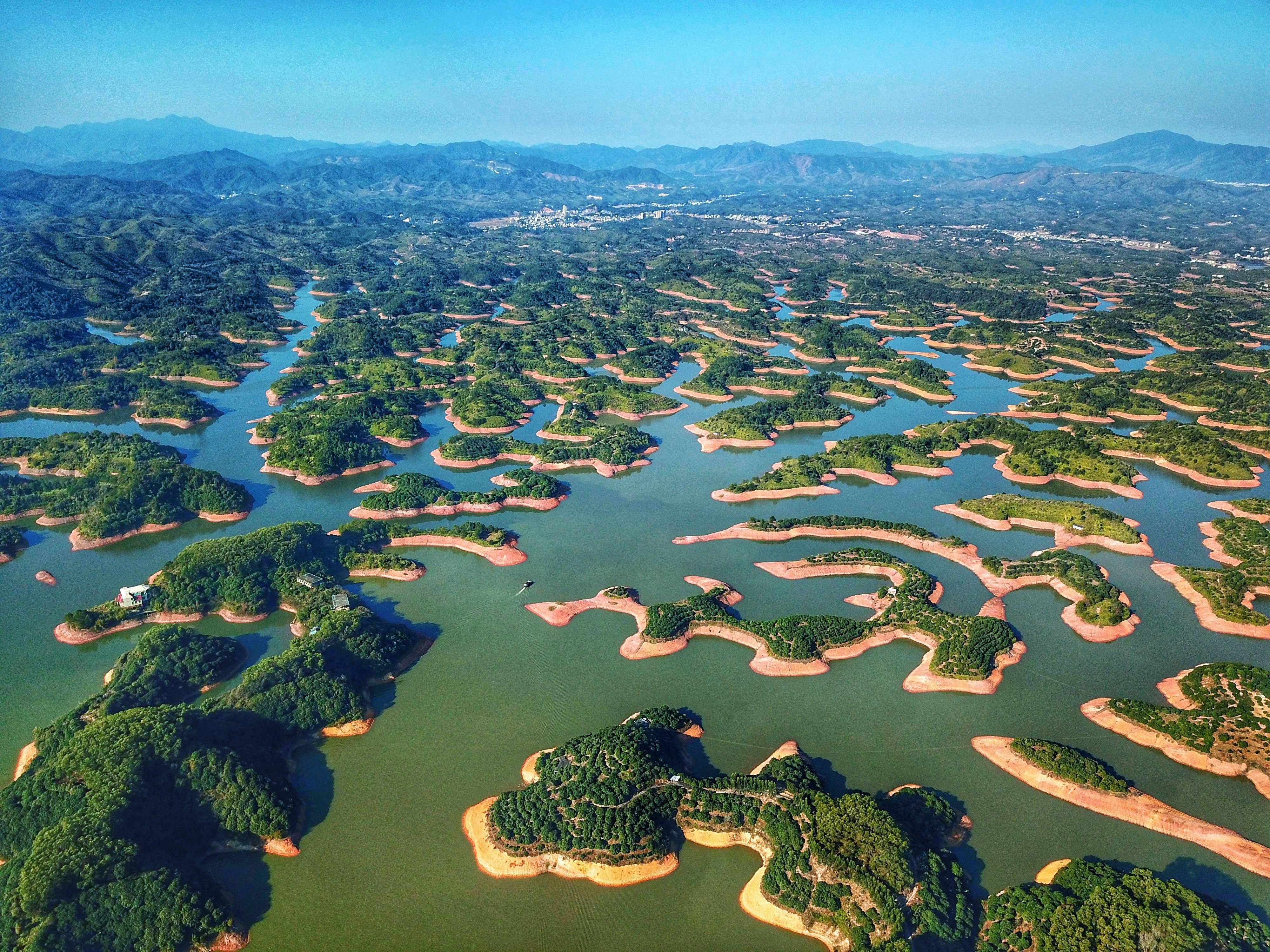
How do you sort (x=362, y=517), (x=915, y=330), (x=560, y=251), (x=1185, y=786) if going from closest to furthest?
(x=1185, y=786)
(x=362, y=517)
(x=915, y=330)
(x=560, y=251)

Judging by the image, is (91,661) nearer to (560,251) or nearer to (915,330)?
(915,330)

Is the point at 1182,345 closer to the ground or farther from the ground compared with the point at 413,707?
farther from the ground

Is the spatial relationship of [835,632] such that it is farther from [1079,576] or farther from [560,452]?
[560,452]

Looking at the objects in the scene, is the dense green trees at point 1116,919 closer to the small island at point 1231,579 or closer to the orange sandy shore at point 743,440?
the small island at point 1231,579

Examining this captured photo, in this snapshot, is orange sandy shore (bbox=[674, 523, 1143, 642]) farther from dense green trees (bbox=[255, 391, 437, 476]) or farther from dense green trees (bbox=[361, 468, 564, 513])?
dense green trees (bbox=[255, 391, 437, 476])

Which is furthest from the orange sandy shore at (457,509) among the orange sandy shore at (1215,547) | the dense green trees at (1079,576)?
the orange sandy shore at (1215,547)

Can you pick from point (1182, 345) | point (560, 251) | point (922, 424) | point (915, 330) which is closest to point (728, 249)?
point (560, 251)
